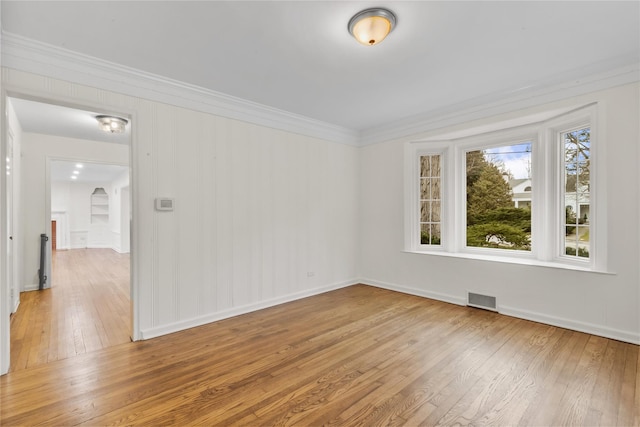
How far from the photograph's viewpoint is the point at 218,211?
3.47 metres

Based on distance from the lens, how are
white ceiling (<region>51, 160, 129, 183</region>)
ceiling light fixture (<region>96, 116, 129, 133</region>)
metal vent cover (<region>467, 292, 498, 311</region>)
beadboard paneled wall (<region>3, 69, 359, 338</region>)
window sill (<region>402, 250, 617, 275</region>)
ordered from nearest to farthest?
beadboard paneled wall (<region>3, 69, 359, 338</region>)
window sill (<region>402, 250, 617, 275</region>)
metal vent cover (<region>467, 292, 498, 311</region>)
ceiling light fixture (<region>96, 116, 129, 133</region>)
white ceiling (<region>51, 160, 129, 183</region>)

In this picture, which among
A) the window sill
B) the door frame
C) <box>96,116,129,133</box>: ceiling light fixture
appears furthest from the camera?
<box>96,116,129,133</box>: ceiling light fixture

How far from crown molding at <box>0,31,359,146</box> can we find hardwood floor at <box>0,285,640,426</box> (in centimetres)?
244

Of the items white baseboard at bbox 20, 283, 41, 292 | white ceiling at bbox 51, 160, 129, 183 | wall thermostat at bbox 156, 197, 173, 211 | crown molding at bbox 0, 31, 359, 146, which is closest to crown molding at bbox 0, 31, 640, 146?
crown molding at bbox 0, 31, 359, 146

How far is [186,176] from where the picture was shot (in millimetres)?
3234

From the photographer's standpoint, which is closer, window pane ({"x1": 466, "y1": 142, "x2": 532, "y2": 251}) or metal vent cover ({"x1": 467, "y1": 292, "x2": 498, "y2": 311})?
metal vent cover ({"x1": 467, "y1": 292, "x2": 498, "y2": 311})

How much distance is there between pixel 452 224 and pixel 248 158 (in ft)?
9.99

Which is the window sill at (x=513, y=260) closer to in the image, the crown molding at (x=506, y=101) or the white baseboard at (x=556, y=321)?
the white baseboard at (x=556, y=321)

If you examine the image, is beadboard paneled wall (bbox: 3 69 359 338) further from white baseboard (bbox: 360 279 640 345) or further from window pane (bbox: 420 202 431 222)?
white baseboard (bbox: 360 279 640 345)

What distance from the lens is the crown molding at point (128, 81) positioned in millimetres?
2350

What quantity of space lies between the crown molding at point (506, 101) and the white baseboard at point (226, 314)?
266cm

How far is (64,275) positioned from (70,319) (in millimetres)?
3240

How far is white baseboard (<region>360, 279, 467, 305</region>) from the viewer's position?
156 inches

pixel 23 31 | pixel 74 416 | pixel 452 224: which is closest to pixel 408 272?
pixel 452 224
